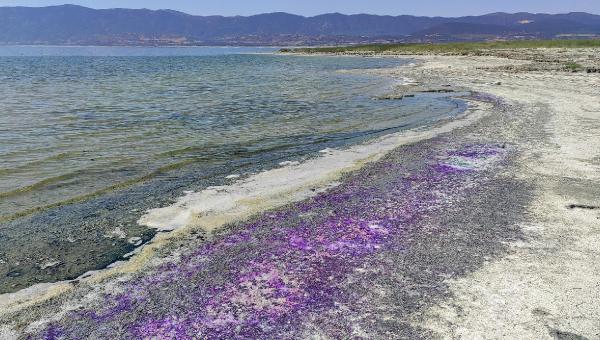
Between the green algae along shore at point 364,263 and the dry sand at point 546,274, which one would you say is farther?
the green algae along shore at point 364,263

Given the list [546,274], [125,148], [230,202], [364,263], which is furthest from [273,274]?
[125,148]

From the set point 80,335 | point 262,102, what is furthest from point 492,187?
point 262,102

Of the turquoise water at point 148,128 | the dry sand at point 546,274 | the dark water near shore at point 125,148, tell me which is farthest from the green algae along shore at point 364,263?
the turquoise water at point 148,128

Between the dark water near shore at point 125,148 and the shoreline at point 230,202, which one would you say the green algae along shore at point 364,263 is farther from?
the dark water near shore at point 125,148

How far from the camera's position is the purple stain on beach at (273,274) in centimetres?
651

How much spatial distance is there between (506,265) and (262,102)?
2697 cm

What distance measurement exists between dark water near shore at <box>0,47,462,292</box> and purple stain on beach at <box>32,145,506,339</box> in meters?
1.91

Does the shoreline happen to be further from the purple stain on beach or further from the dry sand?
the dry sand

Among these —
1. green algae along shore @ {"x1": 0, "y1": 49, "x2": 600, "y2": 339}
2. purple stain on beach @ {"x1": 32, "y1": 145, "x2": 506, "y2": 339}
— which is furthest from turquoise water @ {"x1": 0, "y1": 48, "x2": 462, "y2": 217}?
purple stain on beach @ {"x1": 32, "y1": 145, "x2": 506, "y2": 339}

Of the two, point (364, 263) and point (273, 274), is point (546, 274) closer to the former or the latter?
Answer: point (364, 263)

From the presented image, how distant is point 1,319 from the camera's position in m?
6.80

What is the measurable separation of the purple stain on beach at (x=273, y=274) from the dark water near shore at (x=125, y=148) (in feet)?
6.27

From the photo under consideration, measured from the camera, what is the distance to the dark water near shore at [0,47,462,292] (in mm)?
9891

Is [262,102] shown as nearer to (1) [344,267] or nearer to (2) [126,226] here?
(2) [126,226]
